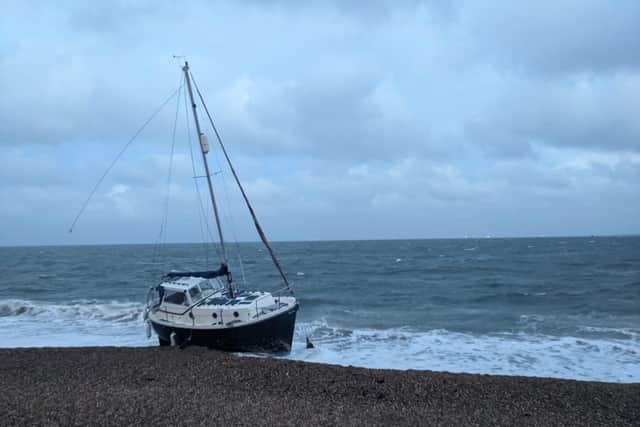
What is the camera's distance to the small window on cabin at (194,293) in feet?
65.0

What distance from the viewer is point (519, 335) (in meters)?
22.9

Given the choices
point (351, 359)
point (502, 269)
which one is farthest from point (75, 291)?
point (502, 269)

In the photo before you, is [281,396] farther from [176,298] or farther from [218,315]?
[176,298]

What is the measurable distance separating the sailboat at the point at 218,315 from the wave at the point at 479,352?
150 cm

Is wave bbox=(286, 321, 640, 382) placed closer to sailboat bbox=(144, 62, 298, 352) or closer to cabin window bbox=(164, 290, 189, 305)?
sailboat bbox=(144, 62, 298, 352)

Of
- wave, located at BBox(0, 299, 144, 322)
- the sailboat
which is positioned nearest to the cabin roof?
the sailboat

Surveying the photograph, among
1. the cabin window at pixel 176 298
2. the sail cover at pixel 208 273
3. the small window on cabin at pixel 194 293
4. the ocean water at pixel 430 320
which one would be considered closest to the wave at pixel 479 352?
the ocean water at pixel 430 320

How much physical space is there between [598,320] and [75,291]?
3943 centimetres

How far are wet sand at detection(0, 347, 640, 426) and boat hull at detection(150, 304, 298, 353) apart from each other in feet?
9.09

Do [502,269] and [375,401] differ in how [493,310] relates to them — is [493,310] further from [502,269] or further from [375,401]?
[502,269]

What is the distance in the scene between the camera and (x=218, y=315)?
59.8ft

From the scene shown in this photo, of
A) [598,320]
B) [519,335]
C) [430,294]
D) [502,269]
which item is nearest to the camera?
[519,335]

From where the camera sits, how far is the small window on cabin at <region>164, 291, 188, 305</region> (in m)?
19.6

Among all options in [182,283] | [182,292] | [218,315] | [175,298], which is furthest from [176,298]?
[218,315]
